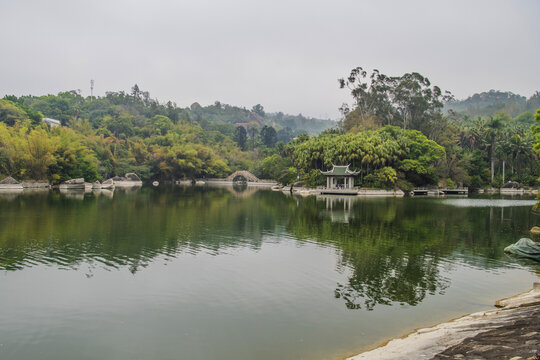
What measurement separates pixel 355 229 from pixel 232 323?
12857 millimetres

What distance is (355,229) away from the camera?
20141mm

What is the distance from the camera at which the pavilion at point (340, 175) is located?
4722 centimetres

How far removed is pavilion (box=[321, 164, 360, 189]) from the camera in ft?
155

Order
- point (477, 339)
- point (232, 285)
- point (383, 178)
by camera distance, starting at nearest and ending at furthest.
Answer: point (477, 339) → point (232, 285) → point (383, 178)

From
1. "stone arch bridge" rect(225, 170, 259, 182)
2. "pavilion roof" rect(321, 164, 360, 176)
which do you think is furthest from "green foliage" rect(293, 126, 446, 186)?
"stone arch bridge" rect(225, 170, 259, 182)

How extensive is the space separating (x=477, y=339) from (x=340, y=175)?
136 feet

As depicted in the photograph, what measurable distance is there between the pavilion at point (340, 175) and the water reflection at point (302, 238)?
61.8ft

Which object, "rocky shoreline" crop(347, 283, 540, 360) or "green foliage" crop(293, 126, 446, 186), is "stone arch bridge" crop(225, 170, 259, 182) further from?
"rocky shoreline" crop(347, 283, 540, 360)

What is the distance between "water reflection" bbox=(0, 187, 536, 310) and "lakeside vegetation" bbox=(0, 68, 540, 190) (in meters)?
20.9

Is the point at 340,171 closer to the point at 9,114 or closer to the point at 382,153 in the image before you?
the point at 382,153

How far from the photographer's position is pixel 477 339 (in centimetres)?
654

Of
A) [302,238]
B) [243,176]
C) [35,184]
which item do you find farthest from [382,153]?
[35,184]

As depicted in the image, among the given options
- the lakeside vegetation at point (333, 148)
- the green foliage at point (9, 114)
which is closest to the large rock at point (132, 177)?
the lakeside vegetation at point (333, 148)

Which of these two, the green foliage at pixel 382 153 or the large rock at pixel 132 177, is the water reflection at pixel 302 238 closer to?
the green foliage at pixel 382 153
